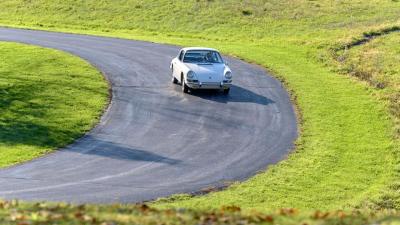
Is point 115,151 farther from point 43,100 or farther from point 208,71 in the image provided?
point 208,71

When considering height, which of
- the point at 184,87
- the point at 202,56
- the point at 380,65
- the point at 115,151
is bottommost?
the point at 115,151

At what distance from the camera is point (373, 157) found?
2116 cm

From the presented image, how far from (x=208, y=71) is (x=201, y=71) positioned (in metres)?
0.27

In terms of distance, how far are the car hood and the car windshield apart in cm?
54

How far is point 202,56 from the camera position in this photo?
29.5 metres

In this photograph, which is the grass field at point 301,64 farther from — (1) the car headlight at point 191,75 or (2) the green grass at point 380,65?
(1) the car headlight at point 191,75

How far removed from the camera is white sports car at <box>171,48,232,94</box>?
1106 inches

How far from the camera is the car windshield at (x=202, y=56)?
2945 cm

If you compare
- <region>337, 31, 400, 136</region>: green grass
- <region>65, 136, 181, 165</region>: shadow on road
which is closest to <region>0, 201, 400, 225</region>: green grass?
<region>65, 136, 181, 165</region>: shadow on road

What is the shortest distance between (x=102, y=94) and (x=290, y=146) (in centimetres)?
876

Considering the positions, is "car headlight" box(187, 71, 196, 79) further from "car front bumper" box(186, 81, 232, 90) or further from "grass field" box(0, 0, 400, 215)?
"grass field" box(0, 0, 400, 215)

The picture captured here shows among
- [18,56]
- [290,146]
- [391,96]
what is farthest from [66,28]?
[290,146]

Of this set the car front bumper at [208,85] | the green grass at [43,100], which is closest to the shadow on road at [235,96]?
the car front bumper at [208,85]

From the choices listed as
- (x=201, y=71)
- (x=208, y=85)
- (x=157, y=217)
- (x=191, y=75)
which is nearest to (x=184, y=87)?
(x=191, y=75)
